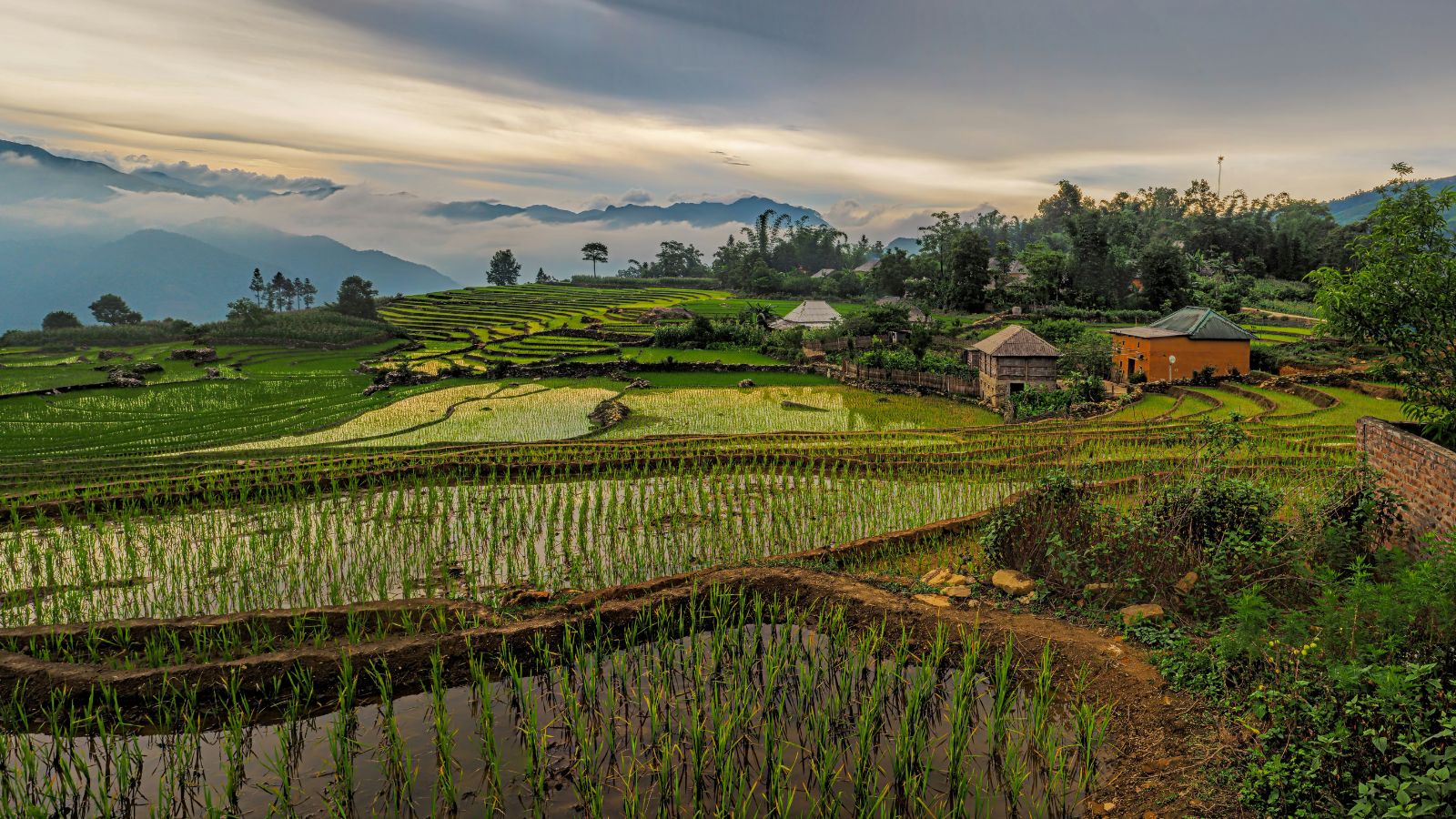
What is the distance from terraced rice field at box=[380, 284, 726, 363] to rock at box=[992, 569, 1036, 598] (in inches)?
1214

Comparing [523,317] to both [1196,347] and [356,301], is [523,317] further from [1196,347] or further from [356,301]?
[1196,347]

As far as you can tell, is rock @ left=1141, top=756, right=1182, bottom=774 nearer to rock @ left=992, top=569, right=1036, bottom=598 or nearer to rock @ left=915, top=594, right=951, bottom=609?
rock @ left=915, top=594, right=951, bottom=609

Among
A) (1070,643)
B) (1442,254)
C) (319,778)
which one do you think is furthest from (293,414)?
(1442,254)

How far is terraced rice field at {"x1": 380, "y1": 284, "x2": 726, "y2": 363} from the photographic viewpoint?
40.1 meters

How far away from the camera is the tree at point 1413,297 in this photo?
825 centimetres

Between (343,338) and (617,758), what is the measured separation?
144ft

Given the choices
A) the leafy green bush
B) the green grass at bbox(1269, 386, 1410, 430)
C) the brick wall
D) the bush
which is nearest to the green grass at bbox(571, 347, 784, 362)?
the leafy green bush

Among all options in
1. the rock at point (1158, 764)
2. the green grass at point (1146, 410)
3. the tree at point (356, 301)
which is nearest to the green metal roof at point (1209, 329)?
the green grass at point (1146, 410)

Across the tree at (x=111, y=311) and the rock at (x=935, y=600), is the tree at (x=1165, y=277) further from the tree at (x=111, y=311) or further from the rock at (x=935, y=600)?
the tree at (x=111, y=311)

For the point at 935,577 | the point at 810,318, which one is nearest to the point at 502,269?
the point at 810,318

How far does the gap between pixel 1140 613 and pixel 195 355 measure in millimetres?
43108

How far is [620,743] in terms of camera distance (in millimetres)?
5273

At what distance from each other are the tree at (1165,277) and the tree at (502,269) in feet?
255

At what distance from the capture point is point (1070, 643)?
20.4ft
